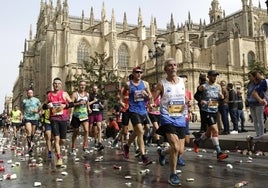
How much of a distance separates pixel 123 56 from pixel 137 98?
43.9m

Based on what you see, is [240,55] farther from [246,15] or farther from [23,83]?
[23,83]

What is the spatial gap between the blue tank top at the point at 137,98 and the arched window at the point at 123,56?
142ft

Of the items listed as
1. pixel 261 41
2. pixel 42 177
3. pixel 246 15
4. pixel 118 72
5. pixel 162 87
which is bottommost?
pixel 42 177

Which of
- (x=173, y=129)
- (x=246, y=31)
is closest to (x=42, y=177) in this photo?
(x=173, y=129)

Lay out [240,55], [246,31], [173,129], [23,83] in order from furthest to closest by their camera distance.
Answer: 1. [23,83]
2. [246,31]
3. [240,55]
4. [173,129]

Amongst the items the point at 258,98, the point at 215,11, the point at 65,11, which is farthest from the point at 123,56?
the point at 258,98

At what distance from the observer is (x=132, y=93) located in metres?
6.47

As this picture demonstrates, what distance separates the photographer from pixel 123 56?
164 ft

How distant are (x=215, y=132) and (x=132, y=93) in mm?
1754

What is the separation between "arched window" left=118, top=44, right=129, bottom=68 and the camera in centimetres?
4975

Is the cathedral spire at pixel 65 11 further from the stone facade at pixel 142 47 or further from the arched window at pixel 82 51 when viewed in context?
the arched window at pixel 82 51

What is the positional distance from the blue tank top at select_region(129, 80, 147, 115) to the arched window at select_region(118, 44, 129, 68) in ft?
142

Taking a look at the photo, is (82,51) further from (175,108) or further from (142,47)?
(175,108)

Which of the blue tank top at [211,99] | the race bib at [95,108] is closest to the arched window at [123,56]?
the race bib at [95,108]
